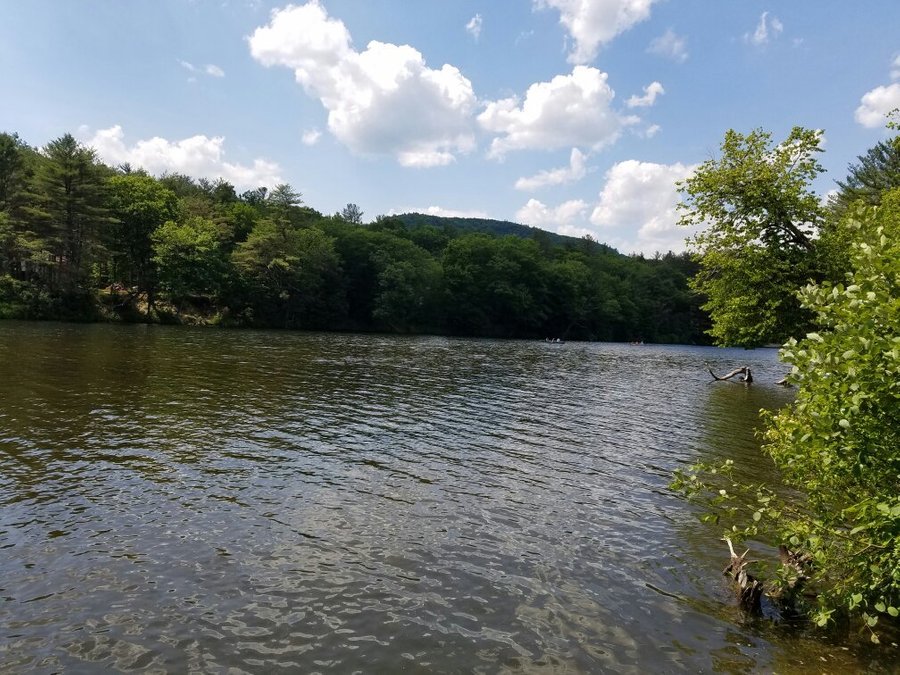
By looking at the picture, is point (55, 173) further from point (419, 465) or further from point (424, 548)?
point (424, 548)

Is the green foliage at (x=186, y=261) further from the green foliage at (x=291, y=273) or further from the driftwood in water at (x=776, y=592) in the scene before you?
the driftwood in water at (x=776, y=592)

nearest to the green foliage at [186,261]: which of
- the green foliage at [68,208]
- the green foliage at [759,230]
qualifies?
the green foliage at [68,208]

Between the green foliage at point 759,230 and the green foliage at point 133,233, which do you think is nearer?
the green foliage at point 759,230

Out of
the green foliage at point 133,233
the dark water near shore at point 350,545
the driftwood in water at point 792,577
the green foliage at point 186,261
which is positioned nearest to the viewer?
the dark water near shore at point 350,545

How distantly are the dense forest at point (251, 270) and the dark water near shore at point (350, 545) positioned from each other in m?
56.2

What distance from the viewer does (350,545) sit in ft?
35.7

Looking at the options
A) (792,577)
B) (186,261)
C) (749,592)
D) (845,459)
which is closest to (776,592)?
(749,592)

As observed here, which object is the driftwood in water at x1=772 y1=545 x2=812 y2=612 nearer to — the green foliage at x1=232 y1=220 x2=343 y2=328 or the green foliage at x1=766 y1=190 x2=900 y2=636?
the green foliage at x1=766 y1=190 x2=900 y2=636

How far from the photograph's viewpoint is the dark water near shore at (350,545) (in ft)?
25.2

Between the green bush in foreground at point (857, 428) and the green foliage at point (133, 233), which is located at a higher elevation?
the green foliage at point (133, 233)

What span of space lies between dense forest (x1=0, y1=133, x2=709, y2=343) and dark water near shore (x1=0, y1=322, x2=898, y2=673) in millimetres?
56171

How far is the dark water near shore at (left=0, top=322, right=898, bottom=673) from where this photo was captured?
303 inches

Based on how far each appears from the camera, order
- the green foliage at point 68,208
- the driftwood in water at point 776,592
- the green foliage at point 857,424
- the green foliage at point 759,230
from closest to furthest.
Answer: the green foliage at point 857,424 < the driftwood in water at point 776,592 < the green foliage at point 759,230 < the green foliage at point 68,208

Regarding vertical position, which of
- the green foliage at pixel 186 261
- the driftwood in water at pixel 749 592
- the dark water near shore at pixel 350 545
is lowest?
the dark water near shore at pixel 350 545
